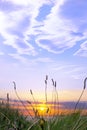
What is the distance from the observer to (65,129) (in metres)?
6.71

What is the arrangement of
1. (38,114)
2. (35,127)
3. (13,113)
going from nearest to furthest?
(35,127) < (38,114) < (13,113)

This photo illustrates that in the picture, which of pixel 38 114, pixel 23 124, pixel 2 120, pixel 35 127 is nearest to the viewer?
pixel 35 127

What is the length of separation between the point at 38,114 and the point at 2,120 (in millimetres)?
2466

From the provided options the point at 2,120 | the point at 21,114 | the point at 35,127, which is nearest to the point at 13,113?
the point at 21,114

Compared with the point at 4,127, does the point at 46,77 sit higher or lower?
higher

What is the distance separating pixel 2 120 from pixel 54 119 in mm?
2490

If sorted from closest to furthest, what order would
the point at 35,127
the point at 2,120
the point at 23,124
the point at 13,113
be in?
the point at 35,127, the point at 23,124, the point at 2,120, the point at 13,113

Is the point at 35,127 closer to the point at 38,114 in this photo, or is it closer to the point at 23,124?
the point at 38,114

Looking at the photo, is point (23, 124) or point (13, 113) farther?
point (13, 113)

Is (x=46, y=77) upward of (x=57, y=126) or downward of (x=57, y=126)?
upward

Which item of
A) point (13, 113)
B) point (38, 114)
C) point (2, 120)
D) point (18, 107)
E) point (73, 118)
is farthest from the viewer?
point (18, 107)

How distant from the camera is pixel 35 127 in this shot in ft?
21.3

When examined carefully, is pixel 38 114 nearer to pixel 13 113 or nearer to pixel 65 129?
pixel 65 129

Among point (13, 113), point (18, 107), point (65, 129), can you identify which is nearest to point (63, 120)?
point (65, 129)
